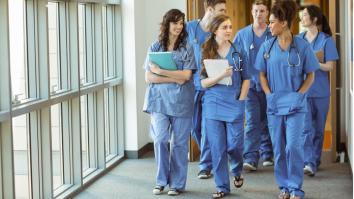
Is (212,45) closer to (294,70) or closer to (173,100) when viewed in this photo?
(173,100)

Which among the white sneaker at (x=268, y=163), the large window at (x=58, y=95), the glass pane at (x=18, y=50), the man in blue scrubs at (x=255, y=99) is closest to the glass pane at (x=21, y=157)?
the large window at (x=58, y=95)

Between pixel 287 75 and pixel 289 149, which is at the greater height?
pixel 287 75

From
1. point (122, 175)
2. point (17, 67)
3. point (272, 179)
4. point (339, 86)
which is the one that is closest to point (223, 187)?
point (272, 179)

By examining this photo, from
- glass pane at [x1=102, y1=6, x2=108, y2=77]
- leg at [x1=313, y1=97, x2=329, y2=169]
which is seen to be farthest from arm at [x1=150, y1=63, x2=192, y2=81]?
glass pane at [x1=102, y1=6, x2=108, y2=77]

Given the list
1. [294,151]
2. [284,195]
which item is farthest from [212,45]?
[284,195]

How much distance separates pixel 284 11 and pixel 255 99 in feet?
4.62

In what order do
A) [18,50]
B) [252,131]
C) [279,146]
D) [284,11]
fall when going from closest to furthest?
[18,50], [284,11], [279,146], [252,131]

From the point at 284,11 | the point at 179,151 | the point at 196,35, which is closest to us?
the point at 284,11

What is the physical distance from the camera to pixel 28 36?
5.16 m

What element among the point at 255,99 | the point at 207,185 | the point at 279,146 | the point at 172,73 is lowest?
the point at 207,185

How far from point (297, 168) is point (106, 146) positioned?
2366 mm

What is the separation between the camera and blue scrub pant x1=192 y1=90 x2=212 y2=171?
6234mm

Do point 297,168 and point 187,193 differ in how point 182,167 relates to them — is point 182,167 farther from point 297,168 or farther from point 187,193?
point 297,168

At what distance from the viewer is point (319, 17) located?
21.0 ft
